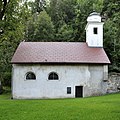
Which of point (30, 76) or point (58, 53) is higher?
point (58, 53)

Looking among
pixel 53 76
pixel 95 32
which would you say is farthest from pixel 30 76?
pixel 95 32

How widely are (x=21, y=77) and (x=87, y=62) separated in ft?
24.2

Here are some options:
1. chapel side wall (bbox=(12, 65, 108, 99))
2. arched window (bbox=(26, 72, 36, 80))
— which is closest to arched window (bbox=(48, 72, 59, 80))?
chapel side wall (bbox=(12, 65, 108, 99))

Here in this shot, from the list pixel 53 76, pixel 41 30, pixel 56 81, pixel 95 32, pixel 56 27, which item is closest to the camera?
pixel 56 81

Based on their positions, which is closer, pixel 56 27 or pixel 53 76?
pixel 53 76

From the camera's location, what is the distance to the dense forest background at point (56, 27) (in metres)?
30.7

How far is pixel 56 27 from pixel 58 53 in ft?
76.7

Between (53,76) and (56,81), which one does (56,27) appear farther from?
(56,81)

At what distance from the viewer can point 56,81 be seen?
103 ft

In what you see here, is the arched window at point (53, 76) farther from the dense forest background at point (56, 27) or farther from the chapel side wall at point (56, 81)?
the dense forest background at point (56, 27)

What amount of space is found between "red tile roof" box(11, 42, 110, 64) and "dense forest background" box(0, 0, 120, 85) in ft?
6.92

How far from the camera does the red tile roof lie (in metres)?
31.6

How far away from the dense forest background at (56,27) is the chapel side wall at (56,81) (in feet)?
14.8

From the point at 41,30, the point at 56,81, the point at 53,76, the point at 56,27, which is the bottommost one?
the point at 56,81
